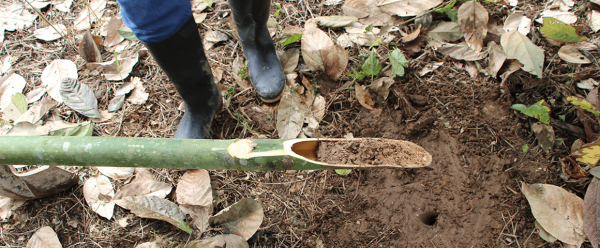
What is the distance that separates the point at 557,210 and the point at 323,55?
1340 mm

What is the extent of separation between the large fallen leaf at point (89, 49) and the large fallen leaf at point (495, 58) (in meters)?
2.36

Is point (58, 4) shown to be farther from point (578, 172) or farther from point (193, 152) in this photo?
point (578, 172)

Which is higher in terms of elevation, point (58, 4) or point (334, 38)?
point (58, 4)

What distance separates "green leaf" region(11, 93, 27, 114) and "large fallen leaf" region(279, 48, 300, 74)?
1538mm

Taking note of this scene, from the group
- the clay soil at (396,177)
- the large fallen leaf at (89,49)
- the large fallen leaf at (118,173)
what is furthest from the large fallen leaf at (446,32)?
the large fallen leaf at (89,49)

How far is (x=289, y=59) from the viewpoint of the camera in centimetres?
188

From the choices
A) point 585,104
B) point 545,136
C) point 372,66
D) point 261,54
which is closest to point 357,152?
point 372,66

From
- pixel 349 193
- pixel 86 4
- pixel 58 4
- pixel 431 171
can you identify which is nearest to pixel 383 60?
pixel 431 171

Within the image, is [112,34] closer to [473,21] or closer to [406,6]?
[406,6]

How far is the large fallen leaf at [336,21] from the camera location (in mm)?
1950

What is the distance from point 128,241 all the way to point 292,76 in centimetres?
119

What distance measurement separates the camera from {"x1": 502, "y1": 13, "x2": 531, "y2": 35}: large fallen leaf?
1.83 metres

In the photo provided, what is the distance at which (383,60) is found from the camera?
1.75 m

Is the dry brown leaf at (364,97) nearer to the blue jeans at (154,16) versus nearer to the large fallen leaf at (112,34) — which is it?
the blue jeans at (154,16)
